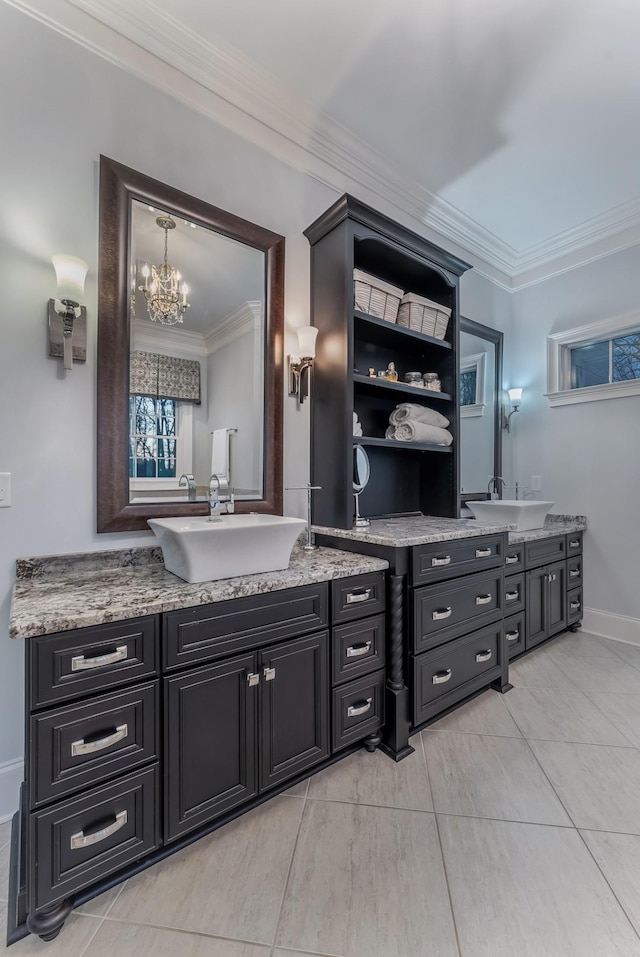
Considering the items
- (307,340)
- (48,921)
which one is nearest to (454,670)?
(48,921)

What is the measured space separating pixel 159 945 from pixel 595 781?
5.22ft

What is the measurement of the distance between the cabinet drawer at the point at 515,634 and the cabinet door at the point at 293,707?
1440 mm

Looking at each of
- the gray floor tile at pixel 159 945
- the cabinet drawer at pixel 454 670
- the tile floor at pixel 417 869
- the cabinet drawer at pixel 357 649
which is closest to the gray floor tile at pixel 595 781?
the tile floor at pixel 417 869

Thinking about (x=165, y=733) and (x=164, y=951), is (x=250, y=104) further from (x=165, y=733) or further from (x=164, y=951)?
(x=164, y=951)

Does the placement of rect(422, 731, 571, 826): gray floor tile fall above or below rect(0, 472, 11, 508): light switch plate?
below

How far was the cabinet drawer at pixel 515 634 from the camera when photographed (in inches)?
97.7

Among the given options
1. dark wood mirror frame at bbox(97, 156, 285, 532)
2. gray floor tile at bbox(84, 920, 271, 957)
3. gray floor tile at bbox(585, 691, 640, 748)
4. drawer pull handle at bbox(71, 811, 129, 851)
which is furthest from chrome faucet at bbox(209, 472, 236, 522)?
gray floor tile at bbox(585, 691, 640, 748)

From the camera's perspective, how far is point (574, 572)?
3.05 metres

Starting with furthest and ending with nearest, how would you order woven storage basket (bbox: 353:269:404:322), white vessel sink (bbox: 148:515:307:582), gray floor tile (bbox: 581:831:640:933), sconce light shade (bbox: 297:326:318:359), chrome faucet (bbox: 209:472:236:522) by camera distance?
woven storage basket (bbox: 353:269:404:322) → sconce light shade (bbox: 297:326:318:359) → chrome faucet (bbox: 209:472:236:522) → white vessel sink (bbox: 148:515:307:582) → gray floor tile (bbox: 581:831:640:933)

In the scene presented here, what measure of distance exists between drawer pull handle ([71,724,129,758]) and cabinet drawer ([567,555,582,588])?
3.00 metres

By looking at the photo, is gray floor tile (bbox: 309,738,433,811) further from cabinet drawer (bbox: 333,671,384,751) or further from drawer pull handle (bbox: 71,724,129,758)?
drawer pull handle (bbox: 71,724,129,758)

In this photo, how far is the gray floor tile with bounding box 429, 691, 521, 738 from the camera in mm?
1919

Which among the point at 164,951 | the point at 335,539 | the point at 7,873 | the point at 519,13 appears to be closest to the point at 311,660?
the point at 335,539

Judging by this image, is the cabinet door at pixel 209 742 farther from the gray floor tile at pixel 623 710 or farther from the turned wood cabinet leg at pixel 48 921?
the gray floor tile at pixel 623 710
